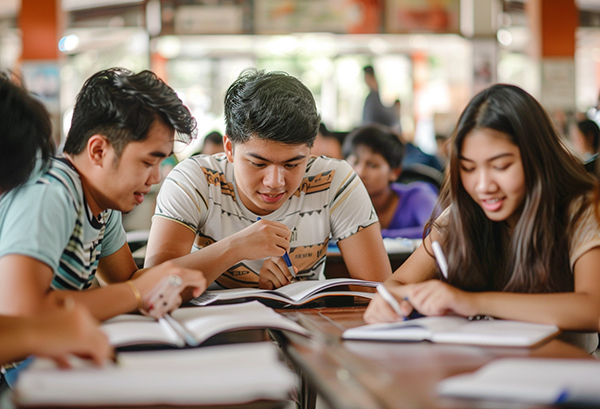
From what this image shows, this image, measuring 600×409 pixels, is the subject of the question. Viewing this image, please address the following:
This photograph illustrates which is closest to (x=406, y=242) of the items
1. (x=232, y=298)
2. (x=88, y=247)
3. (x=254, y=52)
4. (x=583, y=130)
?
(x=232, y=298)

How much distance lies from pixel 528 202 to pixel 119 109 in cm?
90

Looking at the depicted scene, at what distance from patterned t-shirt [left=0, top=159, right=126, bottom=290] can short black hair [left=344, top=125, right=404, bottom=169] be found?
201 centimetres

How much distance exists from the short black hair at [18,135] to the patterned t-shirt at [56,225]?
3 cm

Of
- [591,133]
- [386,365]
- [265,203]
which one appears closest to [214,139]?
[591,133]

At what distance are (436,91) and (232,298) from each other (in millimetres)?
7970

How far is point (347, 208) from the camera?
5.64ft

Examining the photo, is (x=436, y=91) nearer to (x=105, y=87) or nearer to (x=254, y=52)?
(x=254, y=52)

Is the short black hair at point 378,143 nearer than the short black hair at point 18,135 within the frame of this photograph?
No

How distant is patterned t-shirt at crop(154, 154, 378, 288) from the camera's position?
1.63 m

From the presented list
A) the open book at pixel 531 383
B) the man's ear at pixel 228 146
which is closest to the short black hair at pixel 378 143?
the man's ear at pixel 228 146

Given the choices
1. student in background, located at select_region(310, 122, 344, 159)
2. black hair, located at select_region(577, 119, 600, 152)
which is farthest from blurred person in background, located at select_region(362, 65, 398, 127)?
black hair, located at select_region(577, 119, 600, 152)

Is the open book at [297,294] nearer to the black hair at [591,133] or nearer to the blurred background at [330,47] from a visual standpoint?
the black hair at [591,133]

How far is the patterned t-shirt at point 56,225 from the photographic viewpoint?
3.24 feet

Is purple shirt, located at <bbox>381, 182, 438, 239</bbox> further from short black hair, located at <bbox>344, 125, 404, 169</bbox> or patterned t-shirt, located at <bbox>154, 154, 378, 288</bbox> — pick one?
patterned t-shirt, located at <bbox>154, 154, 378, 288</bbox>
